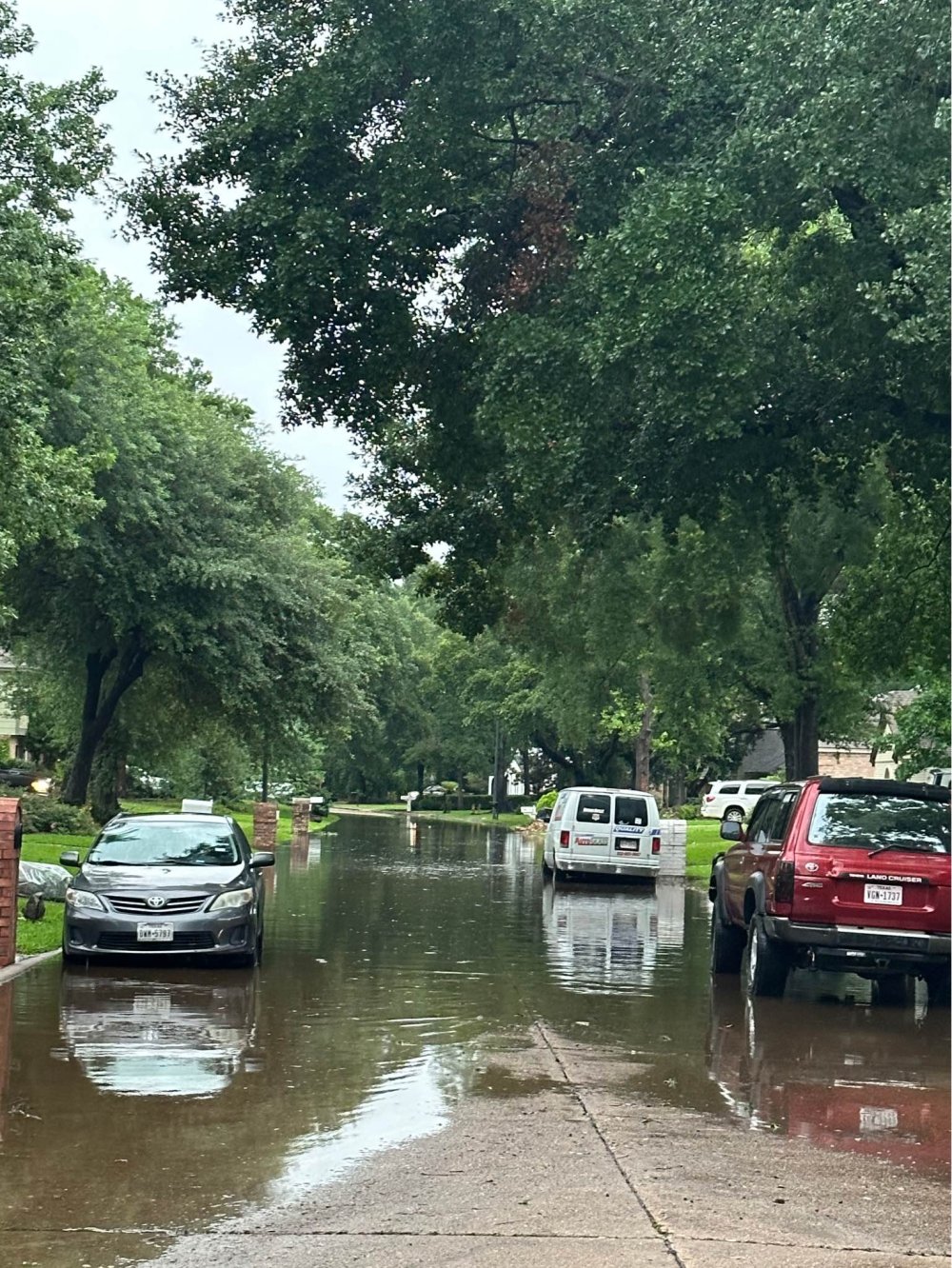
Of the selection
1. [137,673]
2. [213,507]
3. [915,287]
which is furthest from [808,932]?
[137,673]

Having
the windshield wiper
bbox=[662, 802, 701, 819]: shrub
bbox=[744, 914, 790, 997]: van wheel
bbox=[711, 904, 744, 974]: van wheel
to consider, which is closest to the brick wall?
bbox=[662, 802, 701, 819]: shrub

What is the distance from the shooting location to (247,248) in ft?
57.1

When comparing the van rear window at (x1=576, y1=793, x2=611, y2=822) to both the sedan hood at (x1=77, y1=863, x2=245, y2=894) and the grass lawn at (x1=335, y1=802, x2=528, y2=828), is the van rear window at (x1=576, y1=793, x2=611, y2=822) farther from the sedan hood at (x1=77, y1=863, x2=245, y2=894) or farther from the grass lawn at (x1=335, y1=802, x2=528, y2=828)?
the grass lawn at (x1=335, y1=802, x2=528, y2=828)

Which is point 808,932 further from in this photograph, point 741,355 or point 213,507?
point 213,507

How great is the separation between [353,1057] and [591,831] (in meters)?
20.0

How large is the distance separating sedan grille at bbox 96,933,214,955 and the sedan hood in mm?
428

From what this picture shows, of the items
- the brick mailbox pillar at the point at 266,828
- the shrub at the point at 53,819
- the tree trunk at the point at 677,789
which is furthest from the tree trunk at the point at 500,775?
the shrub at the point at 53,819

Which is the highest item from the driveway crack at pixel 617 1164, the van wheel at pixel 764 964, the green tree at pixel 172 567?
the green tree at pixel 172 567

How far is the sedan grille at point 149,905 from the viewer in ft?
47.9

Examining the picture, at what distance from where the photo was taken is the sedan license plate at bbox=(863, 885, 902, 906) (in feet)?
43.4

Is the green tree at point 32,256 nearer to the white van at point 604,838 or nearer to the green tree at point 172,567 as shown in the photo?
the green tree at point 172,567

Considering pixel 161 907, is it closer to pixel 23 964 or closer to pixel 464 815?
pixel 23 964

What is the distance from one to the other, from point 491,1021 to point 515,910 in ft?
35.8

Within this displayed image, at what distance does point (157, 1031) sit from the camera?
11406mm
